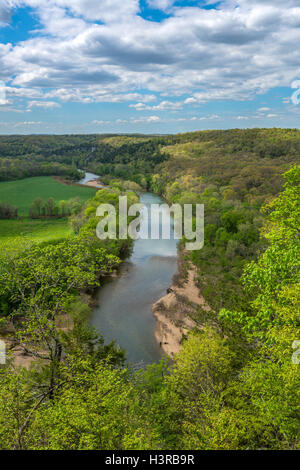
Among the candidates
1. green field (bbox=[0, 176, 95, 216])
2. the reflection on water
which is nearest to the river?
the reflection on water

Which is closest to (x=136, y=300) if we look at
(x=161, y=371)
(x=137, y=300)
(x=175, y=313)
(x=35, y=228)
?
(x=137, y=300)

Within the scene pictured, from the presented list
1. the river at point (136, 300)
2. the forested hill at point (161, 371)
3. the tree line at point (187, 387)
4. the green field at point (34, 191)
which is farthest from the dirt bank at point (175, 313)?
the green field at point (34, 191)

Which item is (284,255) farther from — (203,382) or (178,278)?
(178,278)

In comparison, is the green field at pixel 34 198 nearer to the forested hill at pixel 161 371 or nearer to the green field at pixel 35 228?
the green field at pixel 35 228

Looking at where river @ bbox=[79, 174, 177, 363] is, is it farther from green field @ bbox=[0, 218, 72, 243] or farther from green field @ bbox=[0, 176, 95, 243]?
green field @ bbox=[0, 218, 72, 243]

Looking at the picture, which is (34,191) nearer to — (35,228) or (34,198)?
(34,198)

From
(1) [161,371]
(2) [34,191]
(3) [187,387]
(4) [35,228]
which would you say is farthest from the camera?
(2) [34,191]
